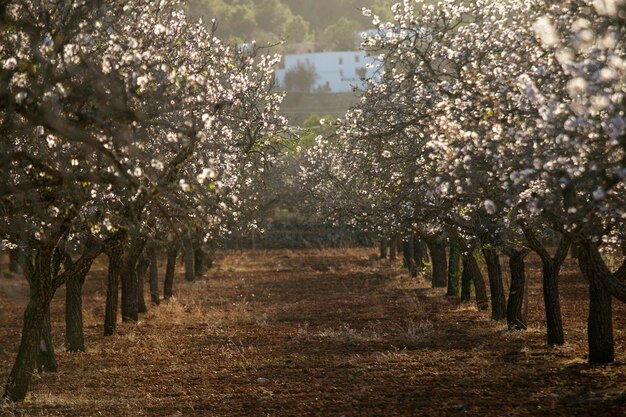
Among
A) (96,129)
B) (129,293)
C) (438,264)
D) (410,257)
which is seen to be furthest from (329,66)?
(96,129)

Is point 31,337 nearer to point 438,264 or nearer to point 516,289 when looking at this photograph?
point 516,289

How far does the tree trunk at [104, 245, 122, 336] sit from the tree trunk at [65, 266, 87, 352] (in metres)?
2.05

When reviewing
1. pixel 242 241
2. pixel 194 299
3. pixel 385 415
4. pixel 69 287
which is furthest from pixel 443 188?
pixel 242 241

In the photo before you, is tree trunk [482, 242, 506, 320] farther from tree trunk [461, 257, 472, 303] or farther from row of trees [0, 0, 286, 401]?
row of trees [0, 0, 286, 401]

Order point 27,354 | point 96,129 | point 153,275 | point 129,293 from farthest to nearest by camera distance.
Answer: point 153,275
point 129,293
point 27,354
point 96,129

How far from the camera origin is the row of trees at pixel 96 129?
10383mm

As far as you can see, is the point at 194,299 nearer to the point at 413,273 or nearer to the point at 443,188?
the point at 413,273

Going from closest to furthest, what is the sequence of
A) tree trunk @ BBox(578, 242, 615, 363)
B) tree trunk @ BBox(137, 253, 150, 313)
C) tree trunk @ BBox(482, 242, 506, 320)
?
1. tree trunk @ BBox(578, 242, 615, 363)
2. tree trunk @ BBox(482, 242, 506, 320)
3. tree trunk @ BBox(137, 253, 150, 313)

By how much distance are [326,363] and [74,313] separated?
6725mm

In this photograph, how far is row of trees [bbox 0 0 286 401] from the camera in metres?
10.4

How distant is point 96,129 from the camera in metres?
10.9

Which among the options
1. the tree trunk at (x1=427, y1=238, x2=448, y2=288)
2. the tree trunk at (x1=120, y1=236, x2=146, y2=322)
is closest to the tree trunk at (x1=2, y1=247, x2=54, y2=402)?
the tree trunk at (x1=120, y1=236, x2=146, y2=322)

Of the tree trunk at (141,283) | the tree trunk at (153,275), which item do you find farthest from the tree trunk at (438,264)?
the tree trunk at (141,283)

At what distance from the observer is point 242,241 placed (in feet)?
255
